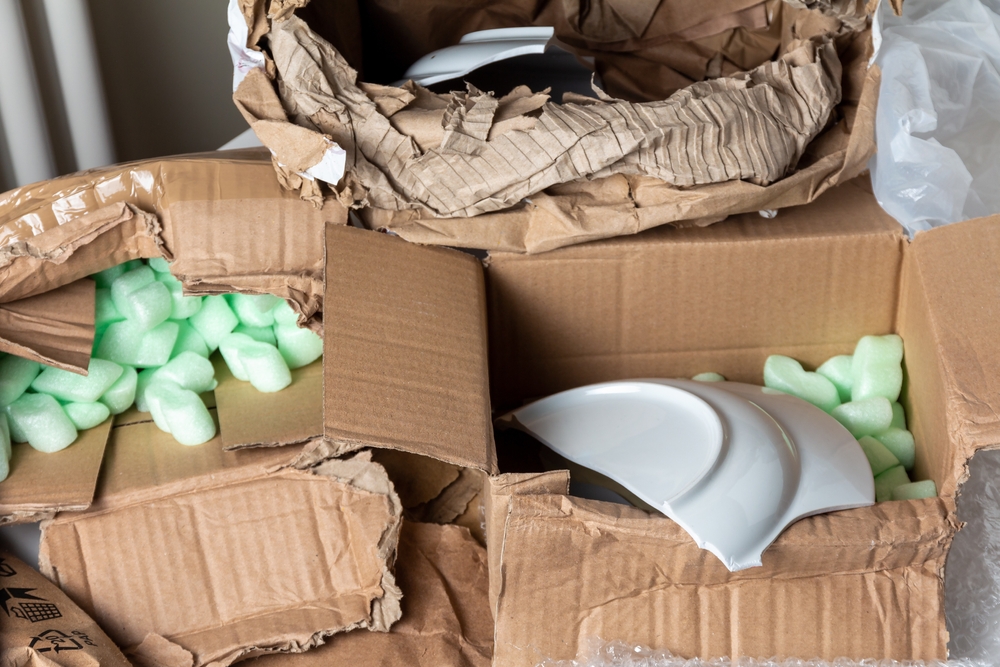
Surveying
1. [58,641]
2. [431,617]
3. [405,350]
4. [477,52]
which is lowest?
[431,617]

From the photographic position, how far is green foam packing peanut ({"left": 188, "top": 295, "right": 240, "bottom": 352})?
3.06 feet

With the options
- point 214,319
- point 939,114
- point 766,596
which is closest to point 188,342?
point 214,319

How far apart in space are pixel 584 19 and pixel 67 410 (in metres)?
0.83

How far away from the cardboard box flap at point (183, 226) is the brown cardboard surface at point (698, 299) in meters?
0.21

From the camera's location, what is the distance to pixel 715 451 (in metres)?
0.74

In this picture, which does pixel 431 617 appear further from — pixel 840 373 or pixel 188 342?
pixel 840 373

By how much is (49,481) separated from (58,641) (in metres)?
0.17

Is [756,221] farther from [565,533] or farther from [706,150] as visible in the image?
[565,533]

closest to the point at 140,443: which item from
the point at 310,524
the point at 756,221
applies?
the point at 310,524

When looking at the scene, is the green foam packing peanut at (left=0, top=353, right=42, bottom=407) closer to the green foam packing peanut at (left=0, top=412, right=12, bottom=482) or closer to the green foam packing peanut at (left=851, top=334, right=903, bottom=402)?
the green foam packing peanut at (left=0, top=412, right=12, bottom=482)

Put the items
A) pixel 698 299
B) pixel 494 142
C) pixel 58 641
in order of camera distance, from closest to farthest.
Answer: pixel 58 641, pixel 494 142, pixel 698 299

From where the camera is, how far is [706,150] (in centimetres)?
83

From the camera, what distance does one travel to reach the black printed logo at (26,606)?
0.74 m

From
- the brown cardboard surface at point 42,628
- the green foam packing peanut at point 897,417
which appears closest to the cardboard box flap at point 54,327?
the brown cardboard surface at point 42,628
